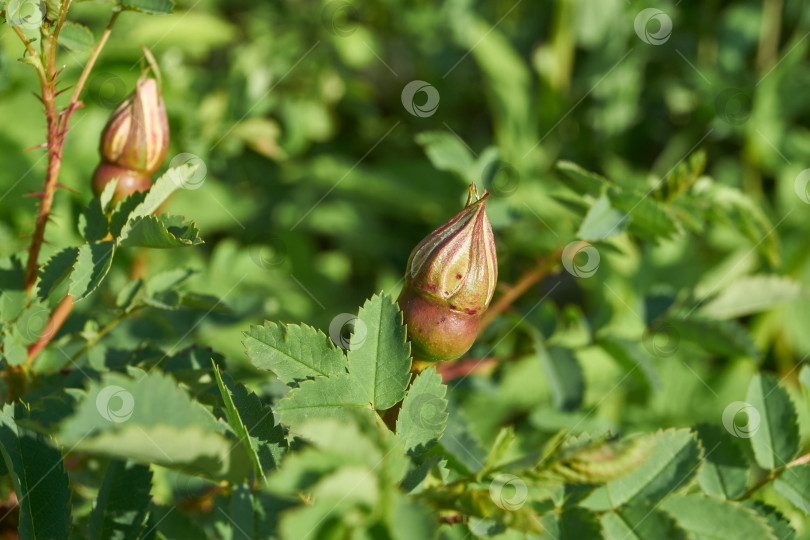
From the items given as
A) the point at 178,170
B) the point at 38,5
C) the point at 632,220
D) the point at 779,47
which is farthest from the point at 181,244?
the point at 779,47

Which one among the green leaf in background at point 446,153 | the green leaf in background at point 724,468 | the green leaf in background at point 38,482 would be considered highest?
the green leaf in background at point 446,153

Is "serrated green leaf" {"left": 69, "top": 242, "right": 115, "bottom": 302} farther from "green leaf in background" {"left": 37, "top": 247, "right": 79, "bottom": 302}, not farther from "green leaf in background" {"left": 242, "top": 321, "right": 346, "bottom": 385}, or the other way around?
"green leaf in background" {"left": 242, "top": 321, "right": 346, "bottom": 385}

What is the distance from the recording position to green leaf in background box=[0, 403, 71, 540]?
69cm

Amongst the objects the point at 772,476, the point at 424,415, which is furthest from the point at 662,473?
the point at 424,415

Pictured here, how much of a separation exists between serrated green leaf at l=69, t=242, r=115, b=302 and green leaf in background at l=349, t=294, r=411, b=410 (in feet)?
0.93

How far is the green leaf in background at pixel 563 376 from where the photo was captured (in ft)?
4.02

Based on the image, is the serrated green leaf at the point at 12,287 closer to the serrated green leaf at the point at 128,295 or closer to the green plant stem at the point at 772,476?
the serrated green leaf at the point at 128,295

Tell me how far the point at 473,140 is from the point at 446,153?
1608 millimetres

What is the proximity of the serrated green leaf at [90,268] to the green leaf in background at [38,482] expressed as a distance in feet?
0.45

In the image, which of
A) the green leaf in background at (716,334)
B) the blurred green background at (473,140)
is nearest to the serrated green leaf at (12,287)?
the blurred green background at (473,140)

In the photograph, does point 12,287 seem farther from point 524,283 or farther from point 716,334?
point 716,334

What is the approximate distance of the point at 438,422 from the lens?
2.31 feet

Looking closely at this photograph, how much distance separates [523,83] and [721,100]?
Result: 716 millimetres

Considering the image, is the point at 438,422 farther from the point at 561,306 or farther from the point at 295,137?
the point at 561,306
